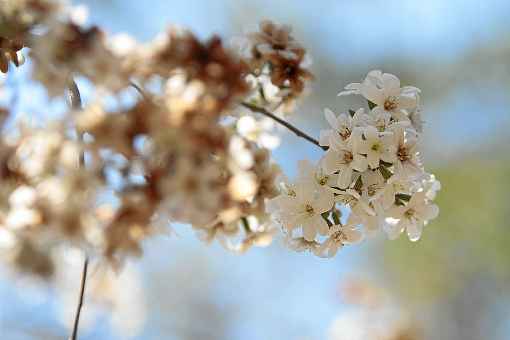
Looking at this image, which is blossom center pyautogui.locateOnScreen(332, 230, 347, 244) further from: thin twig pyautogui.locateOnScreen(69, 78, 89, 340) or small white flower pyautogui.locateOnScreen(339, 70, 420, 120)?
thin twig pyautogui.locateOnScreen(69, 78, 89, 340)

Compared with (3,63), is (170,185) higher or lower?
lower

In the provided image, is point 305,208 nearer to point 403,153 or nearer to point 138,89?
point 403,153

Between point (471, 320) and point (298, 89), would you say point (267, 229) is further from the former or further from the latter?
point (471, 320)

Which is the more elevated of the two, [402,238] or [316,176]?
[402,238]

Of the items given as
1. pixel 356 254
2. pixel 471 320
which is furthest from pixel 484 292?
pixel 356 254

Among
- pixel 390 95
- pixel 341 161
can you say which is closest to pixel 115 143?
pixel 341 161

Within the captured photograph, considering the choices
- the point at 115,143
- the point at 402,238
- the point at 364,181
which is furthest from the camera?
the point at 402,238

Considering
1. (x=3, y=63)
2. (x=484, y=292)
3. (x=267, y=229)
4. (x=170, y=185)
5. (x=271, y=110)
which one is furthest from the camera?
(x=484, y=292)

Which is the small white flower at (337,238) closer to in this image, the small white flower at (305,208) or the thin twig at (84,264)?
the small white flower at (305,208)

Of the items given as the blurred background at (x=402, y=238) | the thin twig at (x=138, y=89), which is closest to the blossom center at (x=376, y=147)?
the thin twig at (x=138, y=89)
